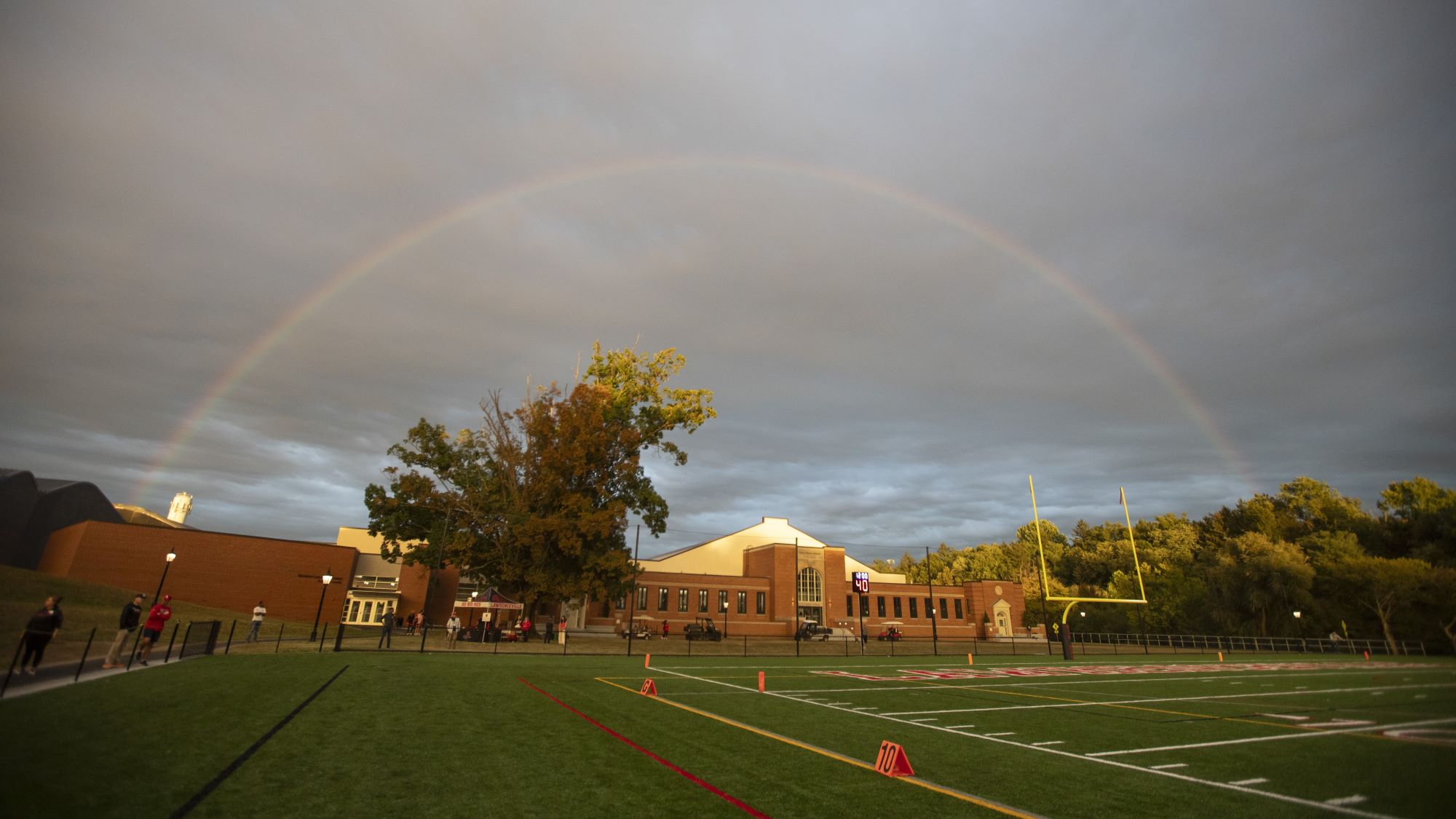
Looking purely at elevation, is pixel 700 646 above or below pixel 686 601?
below

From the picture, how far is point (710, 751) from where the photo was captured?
937 cm

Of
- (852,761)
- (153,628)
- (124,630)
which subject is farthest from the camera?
(153,628)

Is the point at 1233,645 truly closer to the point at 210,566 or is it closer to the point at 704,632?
the point at 704,632

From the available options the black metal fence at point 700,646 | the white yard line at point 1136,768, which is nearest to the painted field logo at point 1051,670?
the black metal fence at point 700,646

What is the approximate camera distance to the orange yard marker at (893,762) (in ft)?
25.8

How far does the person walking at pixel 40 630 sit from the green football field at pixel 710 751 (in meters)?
1.41

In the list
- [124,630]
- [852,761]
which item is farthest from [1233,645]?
[124,630]

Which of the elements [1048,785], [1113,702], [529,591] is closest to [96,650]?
[529,591]

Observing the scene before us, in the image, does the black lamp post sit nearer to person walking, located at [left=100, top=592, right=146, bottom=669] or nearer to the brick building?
person walking, located at [left=100, top=592, right=146, bottom=669]

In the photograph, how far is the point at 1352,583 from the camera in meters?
5.00

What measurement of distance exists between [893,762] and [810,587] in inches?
2569

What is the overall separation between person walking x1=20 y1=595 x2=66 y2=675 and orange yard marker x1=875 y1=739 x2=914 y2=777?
16.0 m

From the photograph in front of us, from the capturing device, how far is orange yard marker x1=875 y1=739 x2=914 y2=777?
310 inches

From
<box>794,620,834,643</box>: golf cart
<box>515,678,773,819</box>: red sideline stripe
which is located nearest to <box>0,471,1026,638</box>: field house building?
<box>794,620,834,643</box>: golf cart
